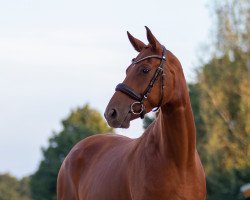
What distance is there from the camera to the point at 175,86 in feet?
23.3

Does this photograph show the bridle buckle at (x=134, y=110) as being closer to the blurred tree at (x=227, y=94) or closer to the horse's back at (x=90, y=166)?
the horse's back at (x=90, y=166)

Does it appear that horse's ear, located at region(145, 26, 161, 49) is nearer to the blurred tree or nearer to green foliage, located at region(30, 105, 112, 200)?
the blurred tree

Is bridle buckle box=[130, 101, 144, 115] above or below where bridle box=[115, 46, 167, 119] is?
below

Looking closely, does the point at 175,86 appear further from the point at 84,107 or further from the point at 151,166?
the point at 84,107

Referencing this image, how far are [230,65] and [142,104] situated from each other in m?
34.8

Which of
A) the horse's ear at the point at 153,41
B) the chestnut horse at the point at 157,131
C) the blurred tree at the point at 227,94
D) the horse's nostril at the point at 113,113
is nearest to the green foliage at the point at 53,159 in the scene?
the blurred tree at the point at 227,94

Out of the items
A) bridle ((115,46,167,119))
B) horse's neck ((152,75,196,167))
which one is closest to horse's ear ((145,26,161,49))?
bridle ((115,46,167,119))

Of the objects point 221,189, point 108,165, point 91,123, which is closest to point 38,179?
point 91,123

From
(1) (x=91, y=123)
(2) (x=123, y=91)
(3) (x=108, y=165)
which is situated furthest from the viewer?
(1) (x=91, y=123)

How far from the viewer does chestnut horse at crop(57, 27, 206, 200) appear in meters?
6.86

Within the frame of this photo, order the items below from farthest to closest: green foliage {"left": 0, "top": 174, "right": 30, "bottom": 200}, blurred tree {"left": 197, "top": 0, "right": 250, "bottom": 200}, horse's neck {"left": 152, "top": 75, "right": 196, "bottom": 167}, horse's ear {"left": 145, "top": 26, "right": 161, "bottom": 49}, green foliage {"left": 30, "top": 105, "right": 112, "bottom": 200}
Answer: green foliage {"left": 0, "top": 174, "right": 30, "bottom": 200} → green foliage {"left": 30, "top": 105, "right": 112, "bottom": 200} → blurred tree {"left": 197, "top": 0, "right": 250, "bottom": 200} → horse's neck {"left": 152, "top": 75, "right": 196, "bottom": 167} → horse's ear {"left": 145, "top": 26, "right": 161, "bottom": 49}

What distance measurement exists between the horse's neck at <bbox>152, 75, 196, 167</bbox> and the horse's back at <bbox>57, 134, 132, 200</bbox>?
125 cm

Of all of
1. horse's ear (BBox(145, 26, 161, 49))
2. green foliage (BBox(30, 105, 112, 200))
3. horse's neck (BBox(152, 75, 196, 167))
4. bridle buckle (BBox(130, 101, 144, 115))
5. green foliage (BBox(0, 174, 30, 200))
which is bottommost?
green foliage (BBox(0, 174, 30, 200))

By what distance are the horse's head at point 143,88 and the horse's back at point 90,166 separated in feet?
5.33
